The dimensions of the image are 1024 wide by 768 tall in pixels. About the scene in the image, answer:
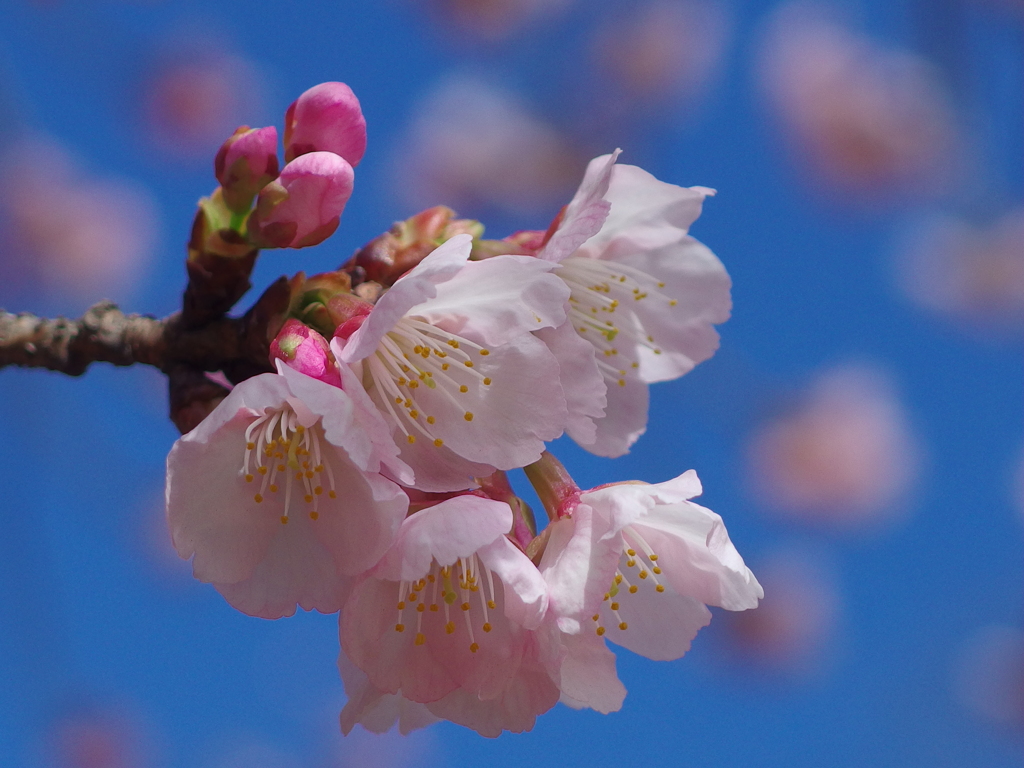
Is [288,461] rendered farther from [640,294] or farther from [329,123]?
[640,294]

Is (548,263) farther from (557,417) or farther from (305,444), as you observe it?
(305,444)

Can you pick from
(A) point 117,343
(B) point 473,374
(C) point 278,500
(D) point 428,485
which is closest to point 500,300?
(B) point 473,374

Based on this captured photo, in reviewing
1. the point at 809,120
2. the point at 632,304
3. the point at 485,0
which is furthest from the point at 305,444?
the point at 809,120

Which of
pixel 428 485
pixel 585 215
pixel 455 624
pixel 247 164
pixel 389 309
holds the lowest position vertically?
pixel 455 624

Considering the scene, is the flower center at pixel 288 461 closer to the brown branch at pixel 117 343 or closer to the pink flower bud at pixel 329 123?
the brown branch at pixel 117 343

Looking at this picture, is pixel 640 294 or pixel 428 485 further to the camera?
pixel 640 294

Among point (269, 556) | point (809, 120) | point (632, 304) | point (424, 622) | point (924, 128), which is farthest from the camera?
point (809, 120)

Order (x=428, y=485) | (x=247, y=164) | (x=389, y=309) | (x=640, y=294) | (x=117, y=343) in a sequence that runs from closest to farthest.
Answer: (x=389, y=309)
(x=428, y=485)
(x=247, y=164)
(x=117, y=343)
(x=640, y=294)
